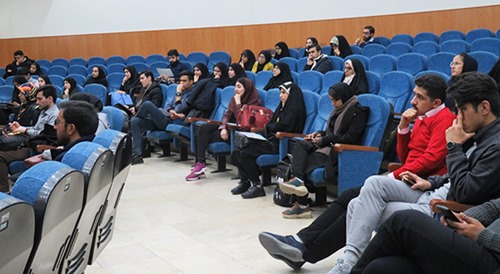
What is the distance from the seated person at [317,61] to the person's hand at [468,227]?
570 cm

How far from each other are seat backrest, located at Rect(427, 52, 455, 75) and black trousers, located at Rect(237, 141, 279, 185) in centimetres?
261

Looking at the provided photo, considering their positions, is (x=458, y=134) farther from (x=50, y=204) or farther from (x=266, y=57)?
(x=266, y=57)

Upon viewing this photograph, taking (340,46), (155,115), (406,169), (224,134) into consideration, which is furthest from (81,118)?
(340,46)

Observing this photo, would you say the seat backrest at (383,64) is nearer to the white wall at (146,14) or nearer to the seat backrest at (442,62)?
the seat backrest at (442,62)

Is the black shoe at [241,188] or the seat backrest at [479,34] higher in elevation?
the seat backrest at [479,34]

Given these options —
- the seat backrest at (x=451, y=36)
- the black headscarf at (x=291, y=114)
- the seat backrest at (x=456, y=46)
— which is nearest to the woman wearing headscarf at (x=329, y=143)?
the black headscarf at (x=291, y=114)

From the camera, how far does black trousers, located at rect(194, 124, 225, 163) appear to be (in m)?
→ 6.34

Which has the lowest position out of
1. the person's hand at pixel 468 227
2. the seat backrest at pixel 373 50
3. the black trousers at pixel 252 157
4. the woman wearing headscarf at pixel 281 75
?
the black trousers at pixel 252 157

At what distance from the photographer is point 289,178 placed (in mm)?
4914

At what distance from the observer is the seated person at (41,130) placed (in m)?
5.56

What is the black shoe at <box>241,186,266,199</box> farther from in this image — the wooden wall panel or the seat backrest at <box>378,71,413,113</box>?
the wooden wall panel

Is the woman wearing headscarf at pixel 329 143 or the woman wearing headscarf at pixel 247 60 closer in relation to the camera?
the woman wearing headscarf at pixel 329 143

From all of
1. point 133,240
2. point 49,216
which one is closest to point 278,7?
point 133,240

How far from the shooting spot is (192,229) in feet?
14.8
